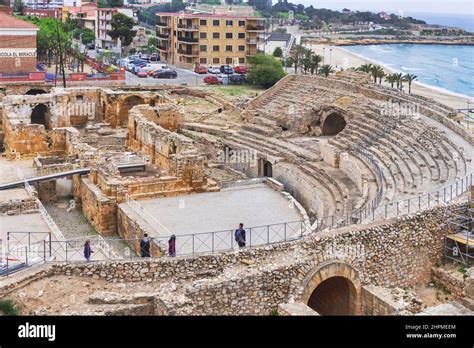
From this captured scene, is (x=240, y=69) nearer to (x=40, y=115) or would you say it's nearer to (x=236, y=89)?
(x=236, y=89)

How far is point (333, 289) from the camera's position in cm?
1869

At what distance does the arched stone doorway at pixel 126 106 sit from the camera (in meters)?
44.5

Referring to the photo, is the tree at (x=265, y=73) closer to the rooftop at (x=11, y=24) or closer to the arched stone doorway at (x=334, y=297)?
the rooftop at (x=11, y=24)

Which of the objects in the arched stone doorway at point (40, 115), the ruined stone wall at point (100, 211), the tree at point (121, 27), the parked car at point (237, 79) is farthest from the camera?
the tree at point (121, 27)

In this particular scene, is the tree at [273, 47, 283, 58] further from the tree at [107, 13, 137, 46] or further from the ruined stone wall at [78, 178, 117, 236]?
the ruined stone wall at [78, 178, 117, 236]

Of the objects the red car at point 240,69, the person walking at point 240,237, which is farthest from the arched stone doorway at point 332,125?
the red car at point 240,69

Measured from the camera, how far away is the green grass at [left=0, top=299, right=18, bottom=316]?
49.3 feet

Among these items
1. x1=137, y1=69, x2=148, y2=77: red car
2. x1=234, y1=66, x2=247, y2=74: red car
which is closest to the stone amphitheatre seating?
x1=234, y1=66, x2=247, y2=74: red car

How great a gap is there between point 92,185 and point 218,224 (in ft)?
23.7

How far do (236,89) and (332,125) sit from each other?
15657mm

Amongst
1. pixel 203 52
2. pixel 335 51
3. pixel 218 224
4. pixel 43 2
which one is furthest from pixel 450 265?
pixel 43 2

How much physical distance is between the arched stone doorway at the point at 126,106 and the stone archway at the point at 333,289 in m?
27.8

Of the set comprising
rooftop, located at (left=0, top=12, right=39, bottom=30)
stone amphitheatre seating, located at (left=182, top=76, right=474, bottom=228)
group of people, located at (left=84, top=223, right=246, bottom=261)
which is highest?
Result: rooftop, located at (left=0, top=12, right=39, bottom=30)

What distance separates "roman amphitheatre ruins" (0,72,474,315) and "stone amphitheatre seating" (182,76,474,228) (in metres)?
0.11
